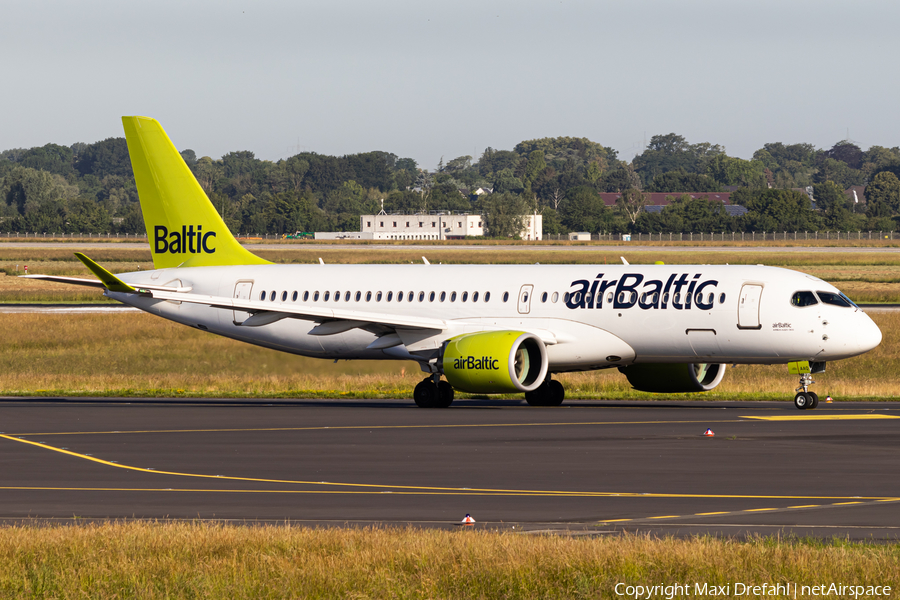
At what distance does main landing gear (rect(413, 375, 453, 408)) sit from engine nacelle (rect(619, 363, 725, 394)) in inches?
224

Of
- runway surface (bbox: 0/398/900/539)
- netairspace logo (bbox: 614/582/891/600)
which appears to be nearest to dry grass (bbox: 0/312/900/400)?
runway surface (bbox: 0/398/900/539)

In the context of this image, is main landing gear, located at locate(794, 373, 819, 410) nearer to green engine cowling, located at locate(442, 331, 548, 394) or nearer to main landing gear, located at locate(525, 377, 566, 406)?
green engine cowling, located at locate(442, 331, 548, 394)

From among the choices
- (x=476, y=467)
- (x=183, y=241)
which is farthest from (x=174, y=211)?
(x=476, y=467)

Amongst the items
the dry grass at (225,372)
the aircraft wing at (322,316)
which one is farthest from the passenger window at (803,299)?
the aircraft wing at (322,316)

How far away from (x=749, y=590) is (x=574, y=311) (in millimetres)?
25986

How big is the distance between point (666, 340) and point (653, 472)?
1424cm

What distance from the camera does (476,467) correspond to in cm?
2450

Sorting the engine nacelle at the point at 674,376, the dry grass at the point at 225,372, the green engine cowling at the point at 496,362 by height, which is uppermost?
the green engine cowling at the point at 496,362

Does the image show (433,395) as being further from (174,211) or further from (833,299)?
(174,211)

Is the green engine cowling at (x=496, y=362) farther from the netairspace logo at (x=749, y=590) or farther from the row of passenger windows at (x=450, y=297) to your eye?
the netairspace logo at (x=749, y=590)

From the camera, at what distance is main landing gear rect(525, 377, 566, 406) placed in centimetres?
3994

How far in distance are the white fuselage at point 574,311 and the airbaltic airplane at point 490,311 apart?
0.04 metres

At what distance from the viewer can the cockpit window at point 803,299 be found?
3644 cm

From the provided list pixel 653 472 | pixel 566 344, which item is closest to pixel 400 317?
pixel 566 344
